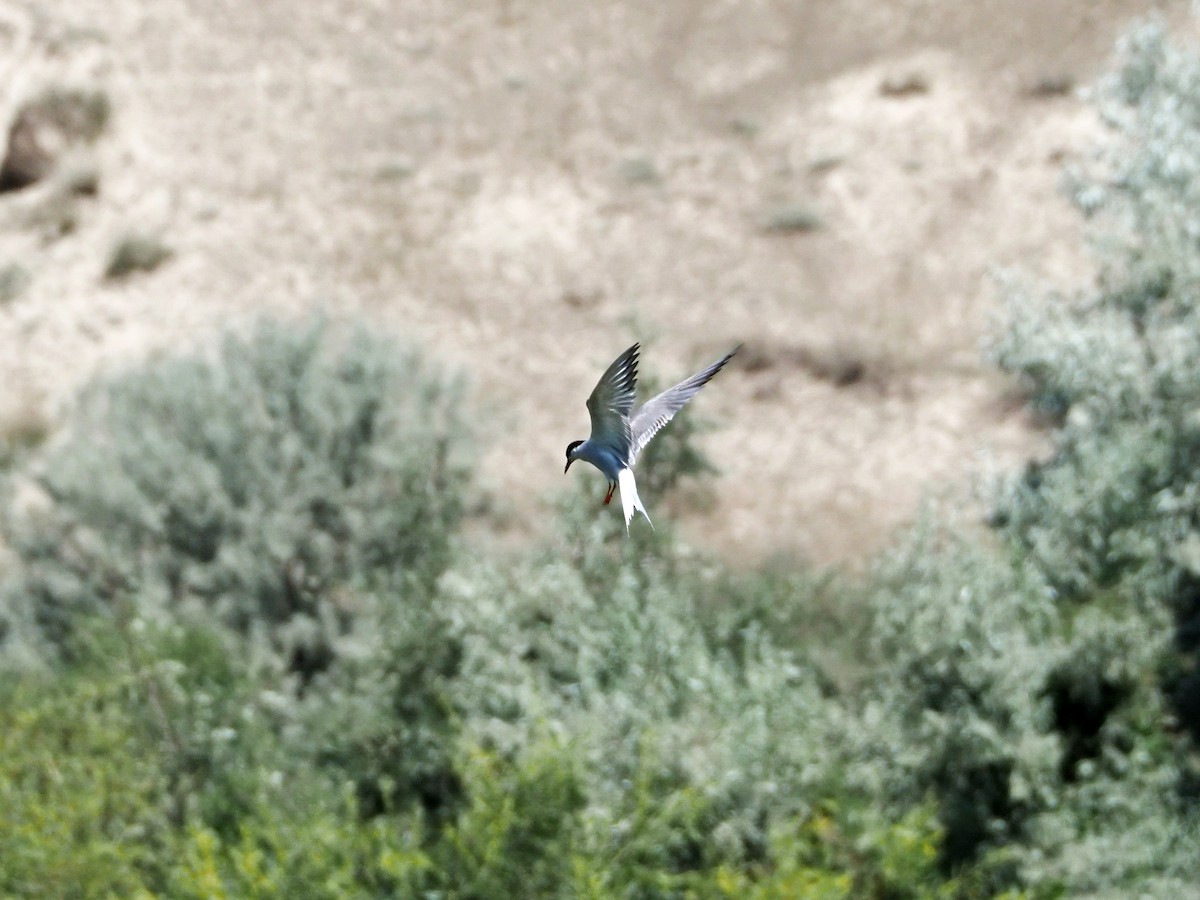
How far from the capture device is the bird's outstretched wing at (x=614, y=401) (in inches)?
281

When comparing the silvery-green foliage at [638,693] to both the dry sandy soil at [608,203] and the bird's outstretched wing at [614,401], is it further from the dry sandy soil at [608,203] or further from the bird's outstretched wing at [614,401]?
the dry sandy soil at [608,203]

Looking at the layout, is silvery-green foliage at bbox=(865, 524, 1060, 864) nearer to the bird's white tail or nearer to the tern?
the tern

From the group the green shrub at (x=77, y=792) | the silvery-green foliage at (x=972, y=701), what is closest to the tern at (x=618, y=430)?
the green shrub at (x=77, y=792)

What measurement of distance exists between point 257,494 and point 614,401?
11196mm

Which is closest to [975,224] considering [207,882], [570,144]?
[570,144]

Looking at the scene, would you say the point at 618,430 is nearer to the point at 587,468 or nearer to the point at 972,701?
the point at 972,701

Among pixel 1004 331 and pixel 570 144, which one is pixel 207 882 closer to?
pixel 1004 331

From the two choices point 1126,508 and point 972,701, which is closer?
point 972,701

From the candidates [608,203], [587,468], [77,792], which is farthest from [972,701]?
Result: [608,203]

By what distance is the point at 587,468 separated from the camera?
15938mm

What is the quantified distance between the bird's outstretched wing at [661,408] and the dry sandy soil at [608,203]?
1239cm

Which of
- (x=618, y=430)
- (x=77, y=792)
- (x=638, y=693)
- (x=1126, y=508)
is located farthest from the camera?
(x=1126, y=508)

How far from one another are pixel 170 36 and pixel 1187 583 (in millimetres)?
17438

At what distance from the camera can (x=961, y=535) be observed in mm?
14648
